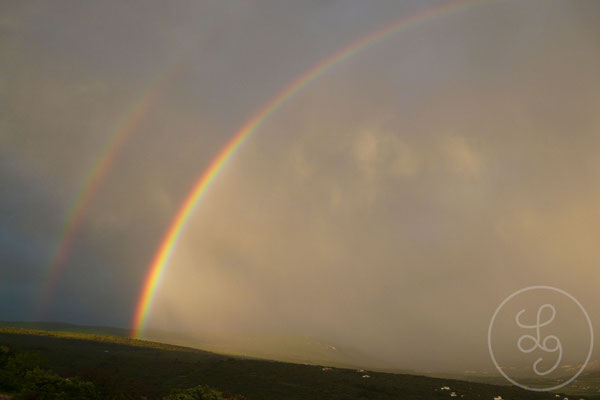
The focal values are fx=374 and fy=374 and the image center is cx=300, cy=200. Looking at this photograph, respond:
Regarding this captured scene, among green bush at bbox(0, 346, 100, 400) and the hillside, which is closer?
green bush at bbox(0, 346, 100, 400)

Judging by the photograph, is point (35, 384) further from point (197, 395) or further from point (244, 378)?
point (244, 378)

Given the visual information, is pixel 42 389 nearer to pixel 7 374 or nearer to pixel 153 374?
pixel 7 374

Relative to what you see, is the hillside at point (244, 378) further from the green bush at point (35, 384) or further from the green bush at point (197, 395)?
the green bush at point (35, 384)

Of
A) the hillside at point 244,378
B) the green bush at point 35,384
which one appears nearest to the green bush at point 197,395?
the green bush at point 35,384

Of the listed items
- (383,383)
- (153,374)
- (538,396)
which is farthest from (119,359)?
(538,396)

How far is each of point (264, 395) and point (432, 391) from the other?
25.9 m

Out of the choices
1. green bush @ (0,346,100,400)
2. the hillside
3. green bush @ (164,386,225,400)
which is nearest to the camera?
green bush @ (0,346,100,400)

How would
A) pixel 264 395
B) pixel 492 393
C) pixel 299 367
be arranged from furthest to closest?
pixel 299 367 < pixel 492 393 < pixel 264 395

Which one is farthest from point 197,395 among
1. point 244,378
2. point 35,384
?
point 244,378

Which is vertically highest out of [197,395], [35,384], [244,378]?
[35,384]

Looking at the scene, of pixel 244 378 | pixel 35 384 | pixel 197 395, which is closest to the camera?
pixel 35 384

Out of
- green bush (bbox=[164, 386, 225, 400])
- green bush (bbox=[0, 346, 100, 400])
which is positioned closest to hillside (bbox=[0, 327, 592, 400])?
green bush (bbox=[164, 386, 225, 400])

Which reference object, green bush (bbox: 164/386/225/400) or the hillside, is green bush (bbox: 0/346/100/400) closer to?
green bush (bbox: 164/386/225/400)

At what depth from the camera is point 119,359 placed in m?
59.8
